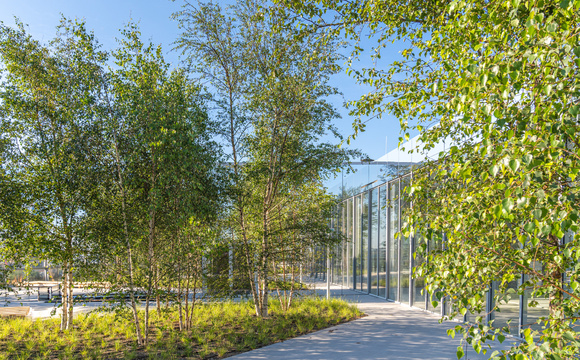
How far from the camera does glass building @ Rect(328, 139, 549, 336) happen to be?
1069 cm

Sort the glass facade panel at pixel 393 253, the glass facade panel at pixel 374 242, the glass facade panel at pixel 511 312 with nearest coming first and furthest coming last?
the glass facade panel at pixel 511 312 → the glass facade panel at pixel 393 253 → the glass facade panel at pixel 374 242

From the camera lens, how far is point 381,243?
1403 centimetres

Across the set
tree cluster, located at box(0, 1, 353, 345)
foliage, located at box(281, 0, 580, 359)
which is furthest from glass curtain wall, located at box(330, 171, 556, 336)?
foliage, located at box(281, 0, 580, 359)

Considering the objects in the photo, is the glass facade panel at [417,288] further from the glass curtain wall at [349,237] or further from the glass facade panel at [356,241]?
the glass curtain wall at [349,237]

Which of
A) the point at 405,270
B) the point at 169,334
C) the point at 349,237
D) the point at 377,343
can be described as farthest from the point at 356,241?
the point at 169,334

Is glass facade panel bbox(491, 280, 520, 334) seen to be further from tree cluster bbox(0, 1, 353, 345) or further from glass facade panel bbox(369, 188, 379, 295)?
glass facade panel bbox(369, 188, 379, 295)

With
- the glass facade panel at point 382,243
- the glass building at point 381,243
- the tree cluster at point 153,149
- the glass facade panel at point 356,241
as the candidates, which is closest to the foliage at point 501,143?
the tree cluster at point 153,149

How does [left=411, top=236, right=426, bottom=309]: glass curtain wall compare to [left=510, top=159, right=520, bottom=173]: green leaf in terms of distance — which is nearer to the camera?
[left=510, top=159, right=520, bottom=173]: green leaf

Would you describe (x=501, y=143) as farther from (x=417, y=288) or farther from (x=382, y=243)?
(x=382, y=243)

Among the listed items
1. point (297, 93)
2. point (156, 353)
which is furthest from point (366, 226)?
point (156, 353)

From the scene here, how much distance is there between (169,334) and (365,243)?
9.18 meters

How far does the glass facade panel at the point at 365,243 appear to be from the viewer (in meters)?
15.5

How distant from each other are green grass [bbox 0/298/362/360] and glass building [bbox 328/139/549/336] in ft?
6.91

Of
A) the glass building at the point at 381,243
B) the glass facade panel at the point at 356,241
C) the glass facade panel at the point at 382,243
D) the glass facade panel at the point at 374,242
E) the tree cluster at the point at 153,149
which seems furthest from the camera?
the glass facade panel at the point at 356,241
